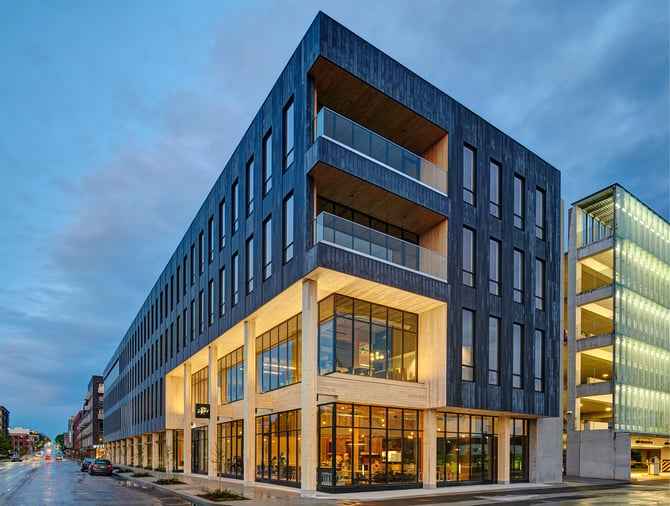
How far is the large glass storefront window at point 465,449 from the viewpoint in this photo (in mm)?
27500

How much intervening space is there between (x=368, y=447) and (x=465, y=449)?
6.72 metres

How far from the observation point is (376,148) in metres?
25.2

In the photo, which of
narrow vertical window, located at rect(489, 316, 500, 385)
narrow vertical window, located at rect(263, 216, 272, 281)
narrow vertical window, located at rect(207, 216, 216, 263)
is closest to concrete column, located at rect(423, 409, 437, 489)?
narrow vertical window, located at rect(489, 316, 500, 385)

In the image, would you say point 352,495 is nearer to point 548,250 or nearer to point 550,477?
point 550,477

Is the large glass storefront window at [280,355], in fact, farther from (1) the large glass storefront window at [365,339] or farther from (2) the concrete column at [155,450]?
(2) the concrete column at [155,450]

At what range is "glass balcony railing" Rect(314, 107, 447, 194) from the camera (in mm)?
23453

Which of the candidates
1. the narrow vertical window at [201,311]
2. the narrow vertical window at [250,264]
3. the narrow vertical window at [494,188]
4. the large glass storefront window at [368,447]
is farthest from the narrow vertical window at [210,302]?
the narrow vertical window at [494,188]

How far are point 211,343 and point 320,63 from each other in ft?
65.9

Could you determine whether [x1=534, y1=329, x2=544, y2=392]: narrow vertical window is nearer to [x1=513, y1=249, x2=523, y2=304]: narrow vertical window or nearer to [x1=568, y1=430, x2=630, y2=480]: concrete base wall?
[x1=513, y1=249, x2=523, y2=304]: narrow vertical window

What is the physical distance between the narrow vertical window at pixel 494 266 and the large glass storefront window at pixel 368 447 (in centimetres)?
753

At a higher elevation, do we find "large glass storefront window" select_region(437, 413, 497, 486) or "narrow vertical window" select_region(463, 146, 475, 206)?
"narrow vertical window" select_region(463, 146, 475, 206)

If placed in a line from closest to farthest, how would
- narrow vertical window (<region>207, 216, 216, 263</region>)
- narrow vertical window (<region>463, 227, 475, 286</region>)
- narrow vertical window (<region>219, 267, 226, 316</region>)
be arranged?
narrow vertical window (<region>463, 227, 475, 286</region>) → narrow vertical window (<region>219, 267, 226, 316</region>) → narrow vertical window (<region>207, 216, 216, 263</region>)

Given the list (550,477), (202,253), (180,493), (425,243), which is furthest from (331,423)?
(202,253)

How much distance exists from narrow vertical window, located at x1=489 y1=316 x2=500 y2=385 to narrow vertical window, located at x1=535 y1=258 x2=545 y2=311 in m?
4.12
